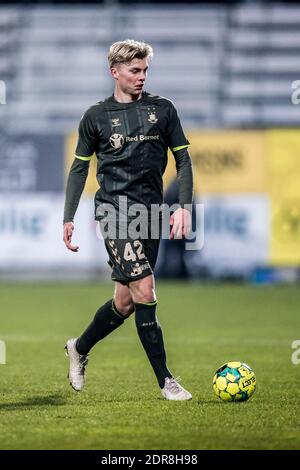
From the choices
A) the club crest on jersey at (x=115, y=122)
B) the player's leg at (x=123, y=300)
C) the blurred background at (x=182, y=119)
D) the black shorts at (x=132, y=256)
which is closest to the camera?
the black shorts at (x=132, y=256)

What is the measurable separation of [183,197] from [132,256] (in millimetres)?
486

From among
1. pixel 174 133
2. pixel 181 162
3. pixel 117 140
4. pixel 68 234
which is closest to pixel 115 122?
pixel 117 140

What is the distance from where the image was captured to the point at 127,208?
266 inches

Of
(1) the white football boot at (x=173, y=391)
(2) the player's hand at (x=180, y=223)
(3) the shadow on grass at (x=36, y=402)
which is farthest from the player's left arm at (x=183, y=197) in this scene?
(3) the shadow on grass at (x=36, y=402)

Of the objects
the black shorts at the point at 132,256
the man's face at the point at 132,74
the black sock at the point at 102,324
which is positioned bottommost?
the black sock at the point at 102,324

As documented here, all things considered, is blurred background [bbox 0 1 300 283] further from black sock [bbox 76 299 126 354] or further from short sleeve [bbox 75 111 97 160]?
short sleeve [bbox 75 111 97 160]

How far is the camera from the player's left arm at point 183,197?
6555mm

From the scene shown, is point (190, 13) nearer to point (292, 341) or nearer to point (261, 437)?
point (292, 341)

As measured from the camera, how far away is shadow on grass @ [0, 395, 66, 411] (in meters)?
6.54

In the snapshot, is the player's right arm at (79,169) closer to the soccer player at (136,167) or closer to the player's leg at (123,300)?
the soccer player at (136,167)

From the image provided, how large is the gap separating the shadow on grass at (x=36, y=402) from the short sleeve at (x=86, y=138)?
1.56 meters

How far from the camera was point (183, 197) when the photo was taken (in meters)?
6.70

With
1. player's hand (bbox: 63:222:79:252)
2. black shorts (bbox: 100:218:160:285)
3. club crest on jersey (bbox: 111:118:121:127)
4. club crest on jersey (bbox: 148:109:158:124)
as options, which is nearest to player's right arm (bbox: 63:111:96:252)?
player's hand (bbox: 63:222:79:252)

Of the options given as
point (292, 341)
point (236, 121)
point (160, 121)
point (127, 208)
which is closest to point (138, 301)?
point (127, 208)
